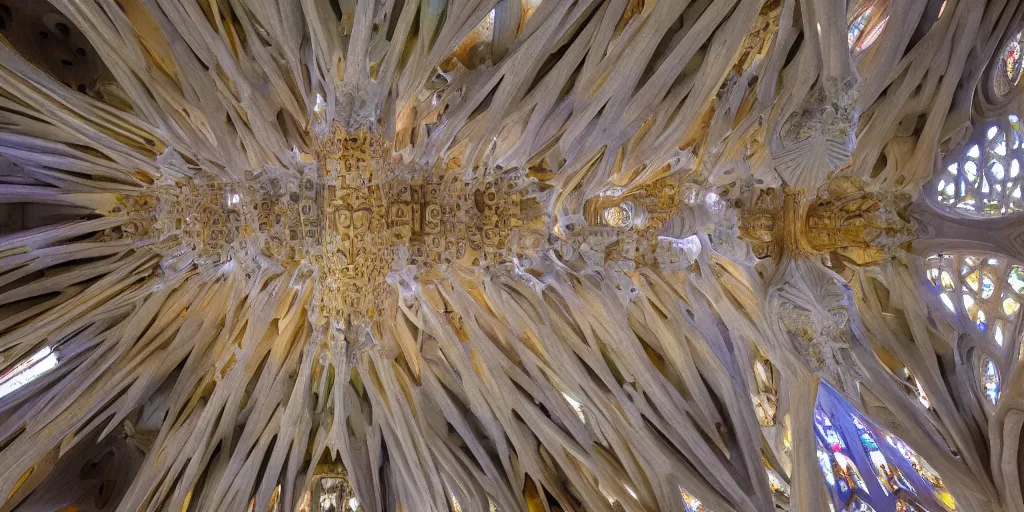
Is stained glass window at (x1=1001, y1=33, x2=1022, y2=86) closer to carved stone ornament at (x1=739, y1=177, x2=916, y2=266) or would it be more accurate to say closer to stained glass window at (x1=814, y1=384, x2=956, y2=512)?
carved stone ornament at (x1=739, y1=177, x2=916, y2=266)

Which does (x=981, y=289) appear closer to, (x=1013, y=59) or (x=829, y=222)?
(x=829, y=222)

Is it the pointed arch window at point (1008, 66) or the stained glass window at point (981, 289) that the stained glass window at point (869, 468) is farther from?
the pointed arch window at point (1008, 66)

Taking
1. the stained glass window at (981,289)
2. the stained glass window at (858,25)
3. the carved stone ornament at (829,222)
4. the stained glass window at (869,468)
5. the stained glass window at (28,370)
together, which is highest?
the stained glass window at (858,25)

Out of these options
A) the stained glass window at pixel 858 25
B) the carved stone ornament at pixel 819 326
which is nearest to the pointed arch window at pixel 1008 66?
the stained glass window at pixel 858 25

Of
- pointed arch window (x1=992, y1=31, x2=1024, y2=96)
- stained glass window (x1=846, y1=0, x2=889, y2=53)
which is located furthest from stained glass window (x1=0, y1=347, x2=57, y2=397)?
pointed arch window (x1=992, y1=31, x2=1024, y2=96)

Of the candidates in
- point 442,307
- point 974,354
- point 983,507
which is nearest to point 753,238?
point 974,354

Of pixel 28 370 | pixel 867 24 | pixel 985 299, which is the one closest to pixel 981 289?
pixel 985 299

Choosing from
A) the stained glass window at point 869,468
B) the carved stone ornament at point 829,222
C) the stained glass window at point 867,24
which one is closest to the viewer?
→ the stained glass window at point 867,24
